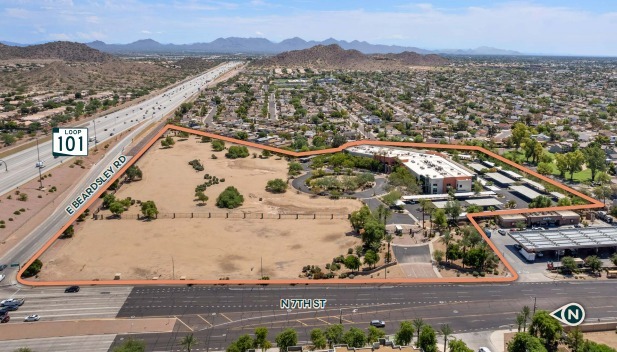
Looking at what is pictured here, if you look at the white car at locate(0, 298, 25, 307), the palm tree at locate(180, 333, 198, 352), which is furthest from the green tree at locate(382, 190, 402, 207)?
the white car at locate(0, 298, 25, 307)

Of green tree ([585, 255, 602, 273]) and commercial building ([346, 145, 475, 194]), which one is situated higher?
commercial building ([346, 145, 475, 194])

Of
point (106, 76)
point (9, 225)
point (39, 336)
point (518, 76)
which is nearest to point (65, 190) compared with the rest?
point (9, 225)

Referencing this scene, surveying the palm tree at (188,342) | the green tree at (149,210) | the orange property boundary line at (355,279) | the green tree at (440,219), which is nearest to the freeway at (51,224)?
the orange property boundary line at (355,279)

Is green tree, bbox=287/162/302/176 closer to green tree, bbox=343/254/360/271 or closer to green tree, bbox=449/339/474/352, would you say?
green tree, bbox=343/254/360/271

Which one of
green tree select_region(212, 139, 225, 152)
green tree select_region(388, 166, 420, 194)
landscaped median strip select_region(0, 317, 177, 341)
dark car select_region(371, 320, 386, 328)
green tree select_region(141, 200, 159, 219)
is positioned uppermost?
green tree select_region(212, 139, 225, 152)

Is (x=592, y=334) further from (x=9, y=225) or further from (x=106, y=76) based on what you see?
(x=106, y=76)

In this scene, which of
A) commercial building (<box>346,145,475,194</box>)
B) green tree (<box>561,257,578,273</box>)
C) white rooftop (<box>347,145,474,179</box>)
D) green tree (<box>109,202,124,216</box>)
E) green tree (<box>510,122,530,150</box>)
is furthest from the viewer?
green tree (<box>510,122,530,150</box>)

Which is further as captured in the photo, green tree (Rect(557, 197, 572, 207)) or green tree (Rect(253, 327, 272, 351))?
green tree (Rect(557, 197, 572, 207))

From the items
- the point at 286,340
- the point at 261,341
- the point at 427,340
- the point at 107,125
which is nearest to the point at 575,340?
the point at 427,340

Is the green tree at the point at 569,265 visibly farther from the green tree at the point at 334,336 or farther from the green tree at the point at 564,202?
the green tree at the point at 334,336
